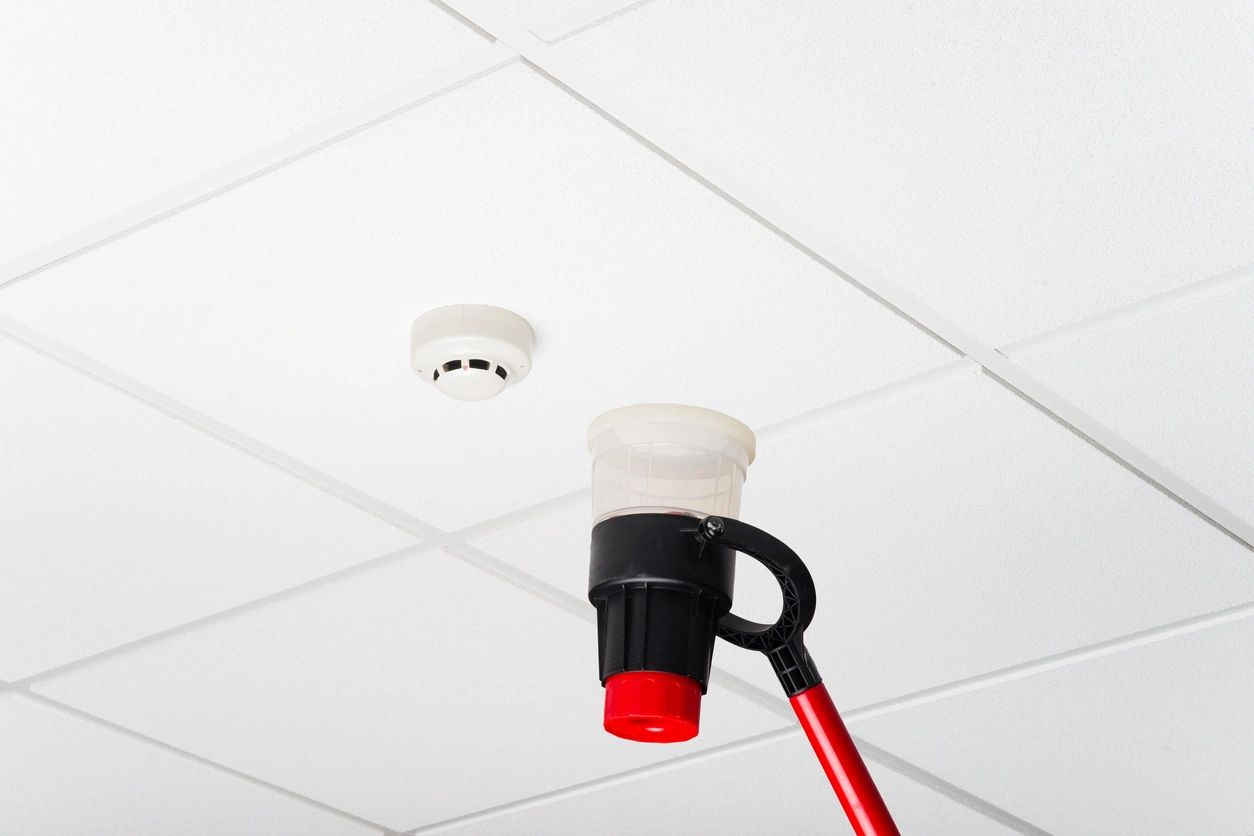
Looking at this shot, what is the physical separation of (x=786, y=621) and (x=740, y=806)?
1407 millimetres

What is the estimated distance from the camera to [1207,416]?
4.45ft

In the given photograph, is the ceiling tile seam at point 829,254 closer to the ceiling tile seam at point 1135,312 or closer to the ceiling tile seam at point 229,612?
the ceiling tile seam at point 1135,312

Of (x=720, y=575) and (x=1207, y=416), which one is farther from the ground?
(x=1207, y=416)

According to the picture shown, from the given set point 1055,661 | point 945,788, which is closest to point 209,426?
point 1055,661

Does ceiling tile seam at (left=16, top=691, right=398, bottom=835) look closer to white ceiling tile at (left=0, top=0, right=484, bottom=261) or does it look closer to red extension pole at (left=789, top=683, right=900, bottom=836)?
white ceiling tile at (left=0, top=0, right=484, bottom=261)

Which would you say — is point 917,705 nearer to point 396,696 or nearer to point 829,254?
point 396,696

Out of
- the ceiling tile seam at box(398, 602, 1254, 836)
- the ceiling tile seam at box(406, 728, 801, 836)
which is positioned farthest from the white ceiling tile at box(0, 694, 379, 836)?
the ceiling tile seam at box(398, 602, 1254, 836)

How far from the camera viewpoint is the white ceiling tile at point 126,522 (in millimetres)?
1421

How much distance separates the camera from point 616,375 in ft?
4.45

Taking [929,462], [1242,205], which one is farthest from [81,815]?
[1242,205]

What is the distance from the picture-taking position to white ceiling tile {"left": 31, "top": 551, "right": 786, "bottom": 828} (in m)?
1.72

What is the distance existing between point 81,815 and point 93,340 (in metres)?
1.13

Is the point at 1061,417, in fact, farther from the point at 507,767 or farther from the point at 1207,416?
the point at 507,767

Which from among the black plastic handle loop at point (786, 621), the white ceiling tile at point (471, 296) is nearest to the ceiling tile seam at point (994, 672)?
the white ceiling tile at point (471, 296)
